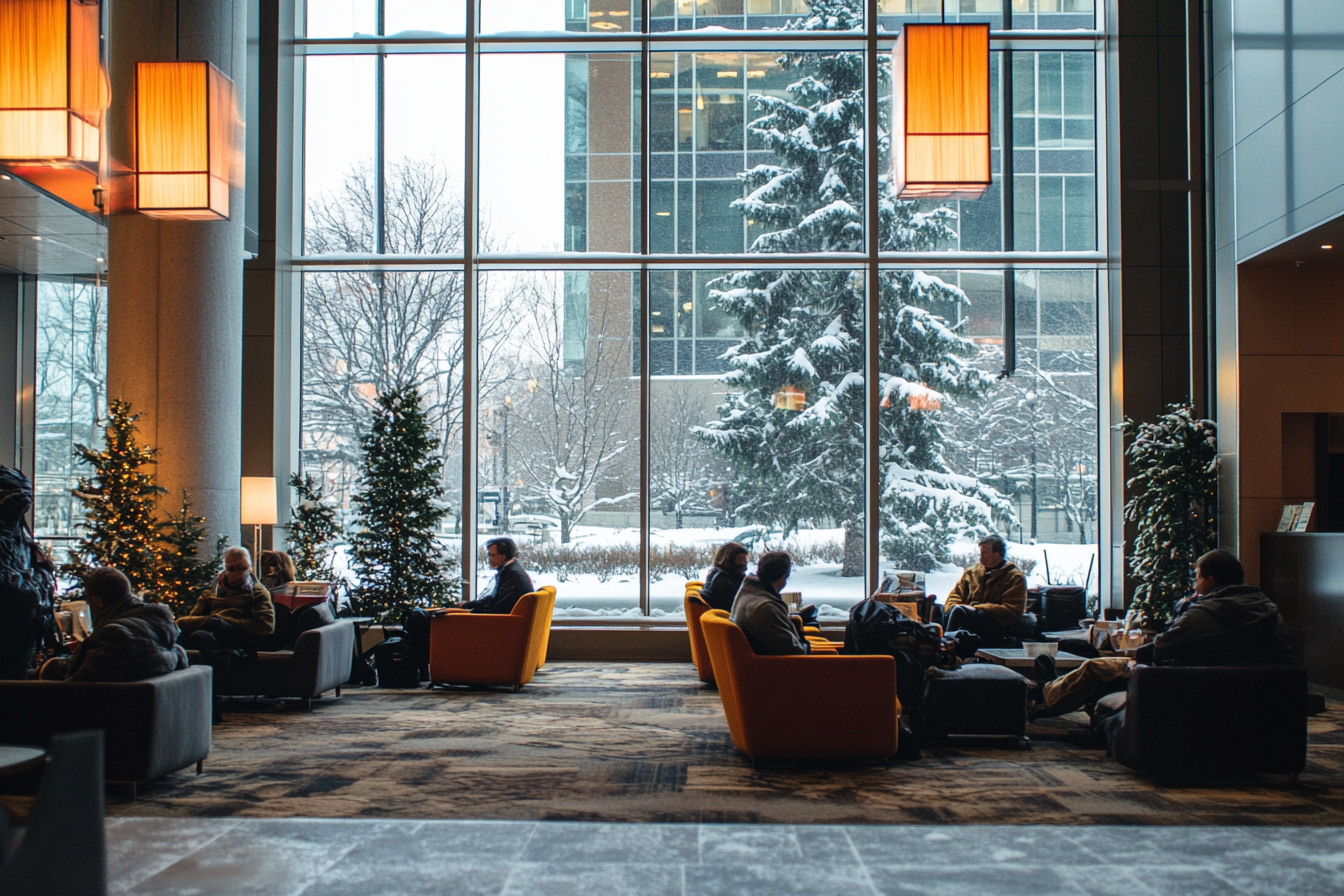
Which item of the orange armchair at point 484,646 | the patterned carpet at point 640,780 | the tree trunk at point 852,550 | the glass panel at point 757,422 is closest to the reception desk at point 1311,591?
the patterned carpet at point 640,780

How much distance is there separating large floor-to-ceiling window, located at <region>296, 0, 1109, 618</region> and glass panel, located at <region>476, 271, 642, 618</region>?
2cm

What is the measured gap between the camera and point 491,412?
35.8 ft

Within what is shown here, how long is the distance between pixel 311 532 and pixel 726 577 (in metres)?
4.28

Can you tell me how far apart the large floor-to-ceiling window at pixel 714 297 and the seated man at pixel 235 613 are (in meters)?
3.10

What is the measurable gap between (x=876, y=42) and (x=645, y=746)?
301 inches

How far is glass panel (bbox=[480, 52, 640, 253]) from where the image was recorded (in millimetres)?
10898

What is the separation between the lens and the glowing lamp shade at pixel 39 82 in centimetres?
670

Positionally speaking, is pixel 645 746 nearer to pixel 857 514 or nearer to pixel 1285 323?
pixel 857 514

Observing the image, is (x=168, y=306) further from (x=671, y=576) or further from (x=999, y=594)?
(x=999, y=594)

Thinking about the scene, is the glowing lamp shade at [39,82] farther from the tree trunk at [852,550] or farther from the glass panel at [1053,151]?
the glass panel at [1053,151]

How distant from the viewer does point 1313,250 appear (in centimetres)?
846

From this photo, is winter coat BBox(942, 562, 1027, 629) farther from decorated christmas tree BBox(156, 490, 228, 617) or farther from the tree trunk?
decorated christmas tree BBox(156, 490, 228, 617)

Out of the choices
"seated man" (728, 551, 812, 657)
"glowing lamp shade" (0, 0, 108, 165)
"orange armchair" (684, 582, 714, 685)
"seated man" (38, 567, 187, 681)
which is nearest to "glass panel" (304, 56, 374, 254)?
"glowing lamp shade" (0, 0, 108, 165)

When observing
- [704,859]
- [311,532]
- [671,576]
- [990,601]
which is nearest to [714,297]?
[671,576]
